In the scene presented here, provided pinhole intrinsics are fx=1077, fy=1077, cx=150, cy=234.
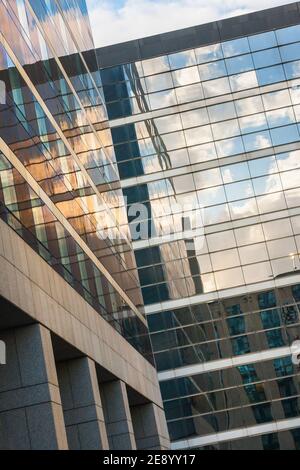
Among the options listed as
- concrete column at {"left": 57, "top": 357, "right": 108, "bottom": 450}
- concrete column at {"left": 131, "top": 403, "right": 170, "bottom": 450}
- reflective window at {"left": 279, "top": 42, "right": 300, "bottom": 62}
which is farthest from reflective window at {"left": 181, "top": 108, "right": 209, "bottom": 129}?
concrete column at {"left": 57, "top": 357, "right": 108, "bottom": 450}

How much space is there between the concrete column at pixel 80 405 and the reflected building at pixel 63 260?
3 cm

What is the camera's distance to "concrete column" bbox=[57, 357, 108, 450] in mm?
30578

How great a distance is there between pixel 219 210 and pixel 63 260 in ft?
128

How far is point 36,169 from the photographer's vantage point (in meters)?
28.8

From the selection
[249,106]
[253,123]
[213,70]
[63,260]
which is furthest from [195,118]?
[63,260]

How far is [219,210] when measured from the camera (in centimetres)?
6875

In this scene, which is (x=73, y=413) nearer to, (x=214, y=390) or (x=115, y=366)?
(x=115, y=366)

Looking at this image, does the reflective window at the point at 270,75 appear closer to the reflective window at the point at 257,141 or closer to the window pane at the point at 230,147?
the reflective window at the point at 257,141

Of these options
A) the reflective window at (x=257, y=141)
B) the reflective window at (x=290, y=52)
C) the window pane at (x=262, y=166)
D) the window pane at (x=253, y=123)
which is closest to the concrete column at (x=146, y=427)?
the window pane at (x=262, y=166)

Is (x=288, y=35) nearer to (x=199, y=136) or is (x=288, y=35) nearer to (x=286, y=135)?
(x=286, y=135)

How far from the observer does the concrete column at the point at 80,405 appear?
3058 cm

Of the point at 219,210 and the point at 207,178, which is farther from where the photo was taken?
the point at 207,178

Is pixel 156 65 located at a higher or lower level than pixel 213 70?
higher

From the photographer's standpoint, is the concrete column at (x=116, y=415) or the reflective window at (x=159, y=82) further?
the reflective window at (x=159, y=82)
